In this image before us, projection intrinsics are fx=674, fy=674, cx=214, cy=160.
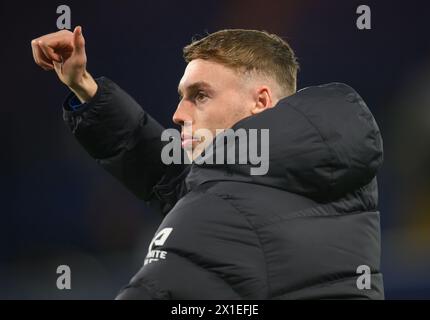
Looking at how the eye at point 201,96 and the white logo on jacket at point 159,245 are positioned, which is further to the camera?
the eye at point 201,96

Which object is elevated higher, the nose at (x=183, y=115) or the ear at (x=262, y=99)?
the ear at (x=262, y=99)

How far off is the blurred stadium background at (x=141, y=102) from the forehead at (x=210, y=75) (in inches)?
83.3

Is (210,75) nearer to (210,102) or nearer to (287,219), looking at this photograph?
(210,102)

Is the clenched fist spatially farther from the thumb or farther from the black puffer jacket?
the black puffer jacket

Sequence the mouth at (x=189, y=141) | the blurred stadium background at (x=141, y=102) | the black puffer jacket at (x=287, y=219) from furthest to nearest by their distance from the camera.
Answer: the blurred stadium background at (x=141, y=102) < the mouth at (x=189, y=141) < the black puffer jacket at (x=287, y=219)

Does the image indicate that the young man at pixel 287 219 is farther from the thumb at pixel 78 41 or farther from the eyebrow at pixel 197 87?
the thumb at pixel 78 41

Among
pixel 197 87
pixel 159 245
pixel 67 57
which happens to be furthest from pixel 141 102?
pixel 159 245

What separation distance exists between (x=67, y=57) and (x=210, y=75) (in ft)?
1.17

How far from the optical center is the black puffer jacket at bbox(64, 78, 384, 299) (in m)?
1.09

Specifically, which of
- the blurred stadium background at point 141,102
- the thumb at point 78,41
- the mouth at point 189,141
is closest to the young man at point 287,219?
the mouth at point 189,141

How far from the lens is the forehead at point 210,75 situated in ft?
5.14

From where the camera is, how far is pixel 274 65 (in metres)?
1.66
